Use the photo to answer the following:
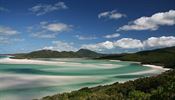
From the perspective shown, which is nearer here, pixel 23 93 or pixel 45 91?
pixel 23 93

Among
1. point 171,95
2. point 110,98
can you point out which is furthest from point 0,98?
point 171,95

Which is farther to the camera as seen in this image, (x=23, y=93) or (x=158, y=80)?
(x=23, y=93)

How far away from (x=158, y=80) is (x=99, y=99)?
26.0 feet

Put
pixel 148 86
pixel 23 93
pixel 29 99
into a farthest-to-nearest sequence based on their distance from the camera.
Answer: pixel 23 93
pixel 29 99
pixel 148 86

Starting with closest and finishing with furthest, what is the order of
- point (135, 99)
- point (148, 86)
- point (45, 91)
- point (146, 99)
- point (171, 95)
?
point (171, 95)
point (146, 99)
point (135, 99)
point (148, 86)
point (45, 91)

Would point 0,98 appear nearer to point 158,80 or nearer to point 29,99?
point 29,99

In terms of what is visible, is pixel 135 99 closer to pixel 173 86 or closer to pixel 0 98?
pixel 173 86

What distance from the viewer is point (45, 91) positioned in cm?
4447

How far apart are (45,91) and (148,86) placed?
2374 centimetres

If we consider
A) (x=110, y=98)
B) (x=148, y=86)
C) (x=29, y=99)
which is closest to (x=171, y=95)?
(x=110, y=98)

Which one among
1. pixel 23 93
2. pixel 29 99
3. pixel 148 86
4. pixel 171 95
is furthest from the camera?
pixel 23 93

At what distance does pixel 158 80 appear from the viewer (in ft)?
78.4

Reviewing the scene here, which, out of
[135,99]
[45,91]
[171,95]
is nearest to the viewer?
[171,95]

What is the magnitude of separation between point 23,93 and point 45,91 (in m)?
3.85
